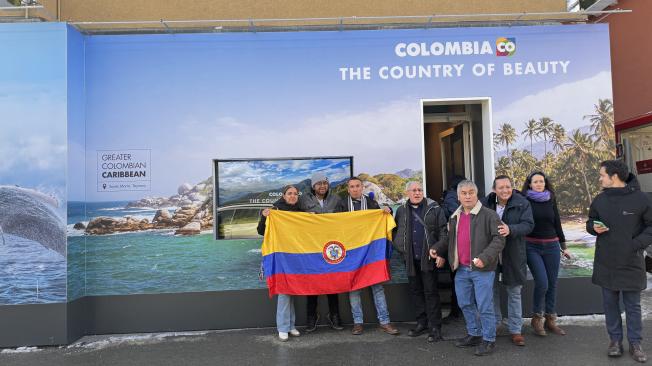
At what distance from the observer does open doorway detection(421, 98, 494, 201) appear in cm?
657

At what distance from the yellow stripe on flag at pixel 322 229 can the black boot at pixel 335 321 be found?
888 millimetres

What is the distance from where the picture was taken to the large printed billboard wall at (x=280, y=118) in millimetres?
6094

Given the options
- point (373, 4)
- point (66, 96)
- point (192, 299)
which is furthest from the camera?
point (373, 4)

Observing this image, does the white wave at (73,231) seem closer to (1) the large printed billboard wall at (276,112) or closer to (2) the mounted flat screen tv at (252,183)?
(1) the large printed billboard wall at (276,112)

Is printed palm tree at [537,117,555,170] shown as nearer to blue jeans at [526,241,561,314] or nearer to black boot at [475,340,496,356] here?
blue jeans at [526,241,561,314]

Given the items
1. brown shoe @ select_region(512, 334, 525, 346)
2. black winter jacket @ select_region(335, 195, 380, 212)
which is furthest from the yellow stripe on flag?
brown shoe @ select_region(512, 334, 525, 346)

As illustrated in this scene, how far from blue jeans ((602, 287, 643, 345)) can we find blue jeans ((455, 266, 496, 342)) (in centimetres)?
107

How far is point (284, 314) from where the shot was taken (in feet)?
18.7

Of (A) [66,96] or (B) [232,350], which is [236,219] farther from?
(A) [66,96]

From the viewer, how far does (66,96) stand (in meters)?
5.67

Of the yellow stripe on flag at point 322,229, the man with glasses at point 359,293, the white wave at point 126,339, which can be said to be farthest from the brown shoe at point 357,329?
the white wave at point 126,339

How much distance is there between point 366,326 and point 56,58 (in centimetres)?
495

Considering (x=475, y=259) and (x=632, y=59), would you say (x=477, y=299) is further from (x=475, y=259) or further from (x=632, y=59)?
(x=632, y=59)

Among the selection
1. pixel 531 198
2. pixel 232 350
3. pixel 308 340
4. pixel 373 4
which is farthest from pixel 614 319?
pixel 373 4
